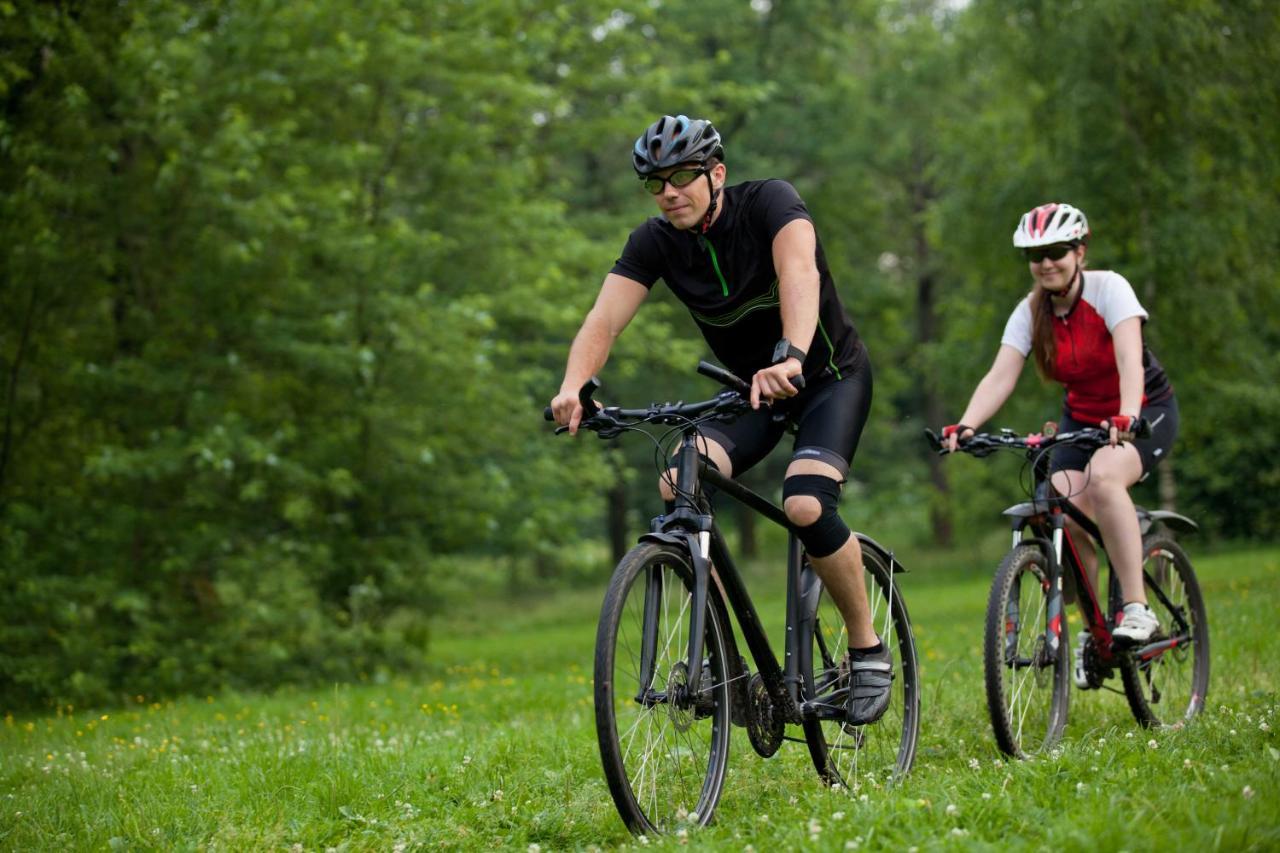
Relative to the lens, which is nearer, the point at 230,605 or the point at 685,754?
the point at 685,754

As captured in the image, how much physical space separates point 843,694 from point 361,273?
33.8 ft

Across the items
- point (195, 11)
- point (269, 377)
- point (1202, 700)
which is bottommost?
point (1202, 700)

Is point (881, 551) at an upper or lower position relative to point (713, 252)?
lower

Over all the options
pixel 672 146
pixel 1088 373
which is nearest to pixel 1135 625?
pixel 1088 373

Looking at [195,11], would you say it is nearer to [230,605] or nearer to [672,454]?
[230,605]

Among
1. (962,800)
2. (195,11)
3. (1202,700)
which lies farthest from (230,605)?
(962,800)

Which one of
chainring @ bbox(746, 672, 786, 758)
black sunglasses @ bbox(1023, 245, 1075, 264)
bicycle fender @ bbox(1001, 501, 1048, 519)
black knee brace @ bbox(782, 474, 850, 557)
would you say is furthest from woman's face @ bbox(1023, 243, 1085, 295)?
chainring @ bbox(746, 672, 786, 758)

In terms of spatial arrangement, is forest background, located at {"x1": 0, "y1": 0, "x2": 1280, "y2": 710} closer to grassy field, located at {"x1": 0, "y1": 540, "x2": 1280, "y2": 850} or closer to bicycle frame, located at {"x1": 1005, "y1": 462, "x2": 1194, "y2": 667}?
grassy field, located at {"x1": 0, "y1": 540, "x2": 1280, "y2": 850}

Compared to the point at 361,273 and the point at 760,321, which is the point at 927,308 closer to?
the point at 361,273

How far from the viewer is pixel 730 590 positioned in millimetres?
4586

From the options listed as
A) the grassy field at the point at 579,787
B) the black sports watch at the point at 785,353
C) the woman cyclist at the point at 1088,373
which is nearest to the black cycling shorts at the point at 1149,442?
the woman cyclist at the point at 1088,373

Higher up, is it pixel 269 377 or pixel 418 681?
pixel 269 377

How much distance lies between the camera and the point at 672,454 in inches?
176

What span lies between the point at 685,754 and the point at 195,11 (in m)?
11.4
